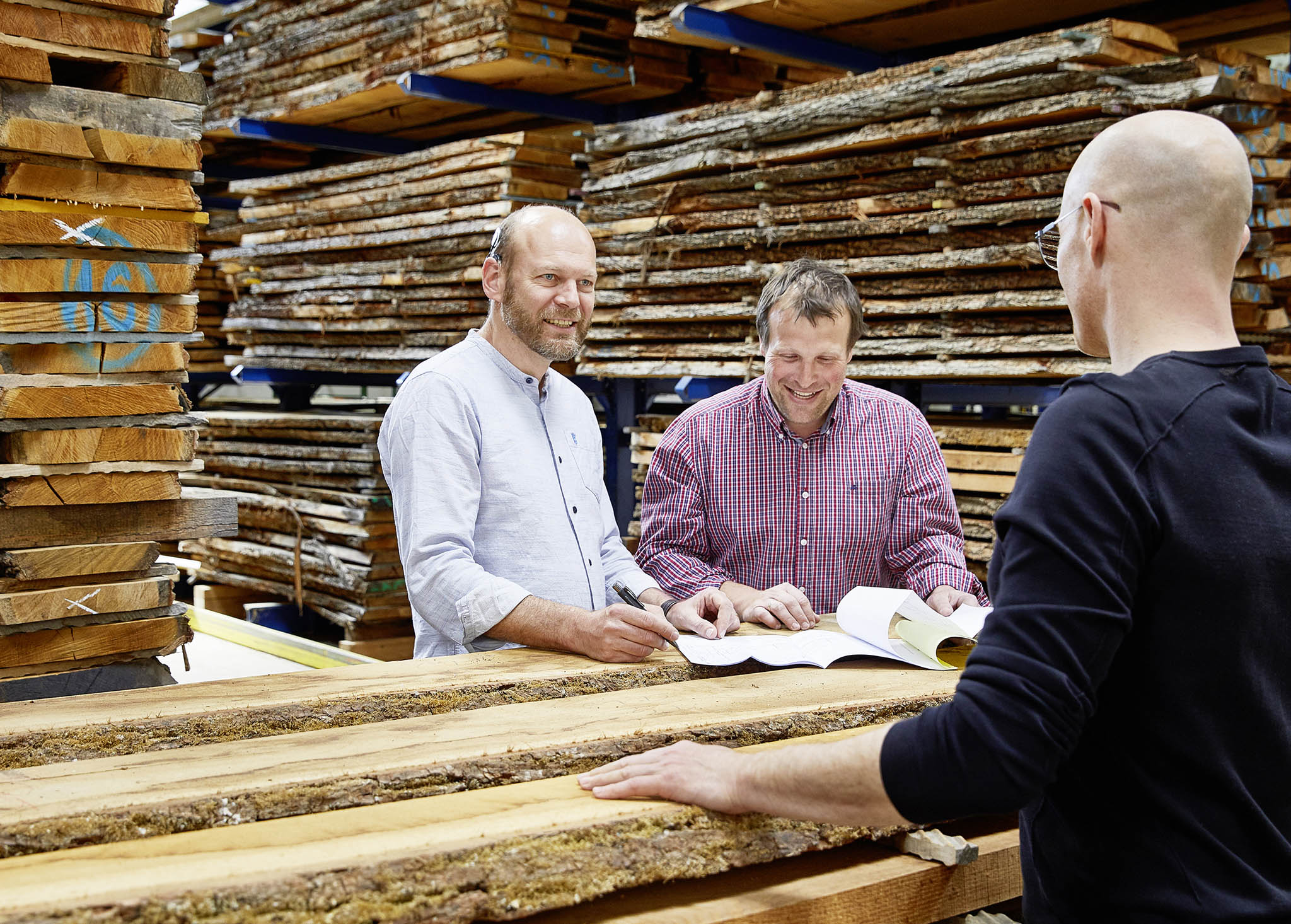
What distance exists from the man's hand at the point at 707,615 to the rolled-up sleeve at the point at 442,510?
392 millimetres

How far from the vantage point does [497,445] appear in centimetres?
312

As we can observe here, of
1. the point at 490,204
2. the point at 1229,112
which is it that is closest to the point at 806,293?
the point at 1229,112

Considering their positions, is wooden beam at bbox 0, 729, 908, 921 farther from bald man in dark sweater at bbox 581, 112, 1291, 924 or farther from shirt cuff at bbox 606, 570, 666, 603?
shirt cuff at bbox 606, 570, 666, 603

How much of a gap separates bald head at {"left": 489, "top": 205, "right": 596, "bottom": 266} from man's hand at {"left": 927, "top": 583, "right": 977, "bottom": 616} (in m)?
1.34

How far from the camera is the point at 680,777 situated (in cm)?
178

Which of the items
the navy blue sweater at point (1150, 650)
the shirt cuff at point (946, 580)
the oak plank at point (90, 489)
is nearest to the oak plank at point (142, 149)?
the oak plank at point (90, 489)

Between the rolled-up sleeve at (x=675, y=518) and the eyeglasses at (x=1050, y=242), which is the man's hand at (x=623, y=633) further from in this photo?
the eyeglasses at (x=1050, y=242)

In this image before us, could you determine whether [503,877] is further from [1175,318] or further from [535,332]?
[535,332]

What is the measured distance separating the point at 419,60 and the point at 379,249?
159cm

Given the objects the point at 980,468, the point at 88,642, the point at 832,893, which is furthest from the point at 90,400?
the point at 980,468

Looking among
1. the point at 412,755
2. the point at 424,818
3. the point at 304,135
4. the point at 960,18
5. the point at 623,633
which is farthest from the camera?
the point at 304,135

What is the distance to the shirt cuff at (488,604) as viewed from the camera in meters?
2.76

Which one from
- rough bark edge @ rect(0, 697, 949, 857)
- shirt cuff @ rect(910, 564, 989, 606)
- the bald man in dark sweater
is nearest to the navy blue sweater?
the bald man in dark sweater

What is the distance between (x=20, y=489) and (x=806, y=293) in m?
2.49
